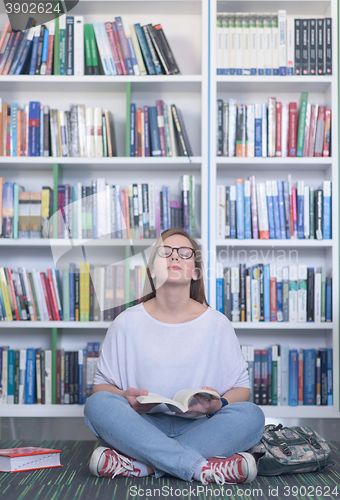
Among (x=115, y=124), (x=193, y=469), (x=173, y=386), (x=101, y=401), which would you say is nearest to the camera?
(x=193, y=469)

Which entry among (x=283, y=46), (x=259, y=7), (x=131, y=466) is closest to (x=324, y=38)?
(x=283, y=46)

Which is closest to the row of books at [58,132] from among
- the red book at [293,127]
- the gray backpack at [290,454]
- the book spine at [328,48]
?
the red book at [293,127]

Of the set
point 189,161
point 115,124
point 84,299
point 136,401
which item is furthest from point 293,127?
point 136,401

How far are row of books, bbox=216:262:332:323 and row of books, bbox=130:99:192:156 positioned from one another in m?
0.63

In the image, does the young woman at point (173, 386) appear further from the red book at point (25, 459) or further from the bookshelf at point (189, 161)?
the bookshelf at point (189, 161)

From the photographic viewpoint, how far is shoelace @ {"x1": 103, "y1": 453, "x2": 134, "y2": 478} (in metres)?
1.45

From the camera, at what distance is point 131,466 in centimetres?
145

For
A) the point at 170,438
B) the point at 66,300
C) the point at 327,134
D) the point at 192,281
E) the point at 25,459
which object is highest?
the point at 327,134

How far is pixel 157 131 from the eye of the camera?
7.74 ft

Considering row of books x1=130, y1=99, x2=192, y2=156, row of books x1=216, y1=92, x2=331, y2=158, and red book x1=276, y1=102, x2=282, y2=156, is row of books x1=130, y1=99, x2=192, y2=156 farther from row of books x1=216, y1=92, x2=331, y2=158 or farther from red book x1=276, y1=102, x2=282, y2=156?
red book x1=276, y1=102, x2=282, y2=156

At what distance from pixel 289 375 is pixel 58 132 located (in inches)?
65.1

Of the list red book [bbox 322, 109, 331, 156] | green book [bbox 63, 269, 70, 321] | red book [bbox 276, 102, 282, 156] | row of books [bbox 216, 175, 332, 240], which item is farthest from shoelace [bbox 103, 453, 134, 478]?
red book [bbox 322, 109, 331, 156]

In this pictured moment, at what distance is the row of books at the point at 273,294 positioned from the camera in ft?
7.61

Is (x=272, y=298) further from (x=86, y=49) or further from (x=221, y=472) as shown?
(x=86, y=49)
